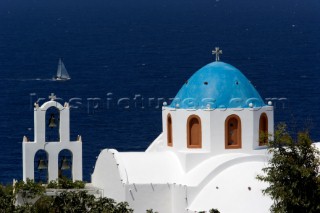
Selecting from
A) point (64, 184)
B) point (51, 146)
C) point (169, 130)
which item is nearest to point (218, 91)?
point (169, 130)

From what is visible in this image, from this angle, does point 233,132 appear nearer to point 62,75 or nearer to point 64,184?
point 64,184

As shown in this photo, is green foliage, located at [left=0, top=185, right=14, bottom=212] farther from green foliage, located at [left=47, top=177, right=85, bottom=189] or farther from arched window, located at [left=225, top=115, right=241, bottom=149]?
arched window, located at [left=225, top=115, right=241, bottom=149]

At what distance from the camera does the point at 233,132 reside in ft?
201

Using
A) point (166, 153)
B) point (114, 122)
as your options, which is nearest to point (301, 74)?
point (114, 122)

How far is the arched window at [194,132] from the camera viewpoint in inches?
2412

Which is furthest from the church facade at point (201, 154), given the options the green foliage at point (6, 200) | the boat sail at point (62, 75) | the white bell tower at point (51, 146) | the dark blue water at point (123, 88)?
the boat sail at point (62, 75)

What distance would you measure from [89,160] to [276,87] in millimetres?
54868

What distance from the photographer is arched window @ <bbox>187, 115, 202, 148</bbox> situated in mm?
61253

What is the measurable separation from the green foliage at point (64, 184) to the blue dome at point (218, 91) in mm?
4701

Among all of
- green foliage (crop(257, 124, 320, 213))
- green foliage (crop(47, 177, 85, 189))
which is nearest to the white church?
green foliage (crop(47, 177, 85, 189))

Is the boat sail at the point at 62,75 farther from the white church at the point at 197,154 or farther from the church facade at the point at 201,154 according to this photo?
the church facade at the point at 201,154

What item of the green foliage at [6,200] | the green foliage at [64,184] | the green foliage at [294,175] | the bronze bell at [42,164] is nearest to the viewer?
the green foliage at [294,175]

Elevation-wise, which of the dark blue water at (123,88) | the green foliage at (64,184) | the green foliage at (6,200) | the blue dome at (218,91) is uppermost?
the dark blue water at (123,88)

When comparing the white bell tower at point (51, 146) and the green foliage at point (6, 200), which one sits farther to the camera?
the white bell tower at point (51, 146)
